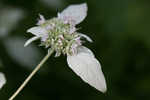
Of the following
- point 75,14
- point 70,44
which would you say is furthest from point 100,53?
point 70,44

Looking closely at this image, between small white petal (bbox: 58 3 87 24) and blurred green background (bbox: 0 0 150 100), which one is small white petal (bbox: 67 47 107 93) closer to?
small white petal (bbox: 58 3 87 24)

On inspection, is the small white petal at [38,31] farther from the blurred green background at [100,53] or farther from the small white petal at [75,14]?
the blurred green background at [100,53]

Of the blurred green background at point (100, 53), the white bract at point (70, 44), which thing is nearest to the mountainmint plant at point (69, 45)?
the white bract at point (70, 44)

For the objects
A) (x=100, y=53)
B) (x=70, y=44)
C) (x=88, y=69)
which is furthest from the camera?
(x=100, y=53)

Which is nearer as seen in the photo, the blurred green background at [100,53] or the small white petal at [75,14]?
the small white petal at [75,14]

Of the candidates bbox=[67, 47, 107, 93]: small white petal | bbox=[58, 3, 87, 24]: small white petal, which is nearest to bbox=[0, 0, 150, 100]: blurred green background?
bbox=[58, 3, 87, 24]: small white petal

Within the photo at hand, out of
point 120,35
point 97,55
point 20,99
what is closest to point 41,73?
point 20,99

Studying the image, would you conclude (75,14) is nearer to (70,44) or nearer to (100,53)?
(70,44)

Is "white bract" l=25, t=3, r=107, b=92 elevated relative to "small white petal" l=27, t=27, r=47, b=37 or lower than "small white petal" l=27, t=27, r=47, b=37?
lower
